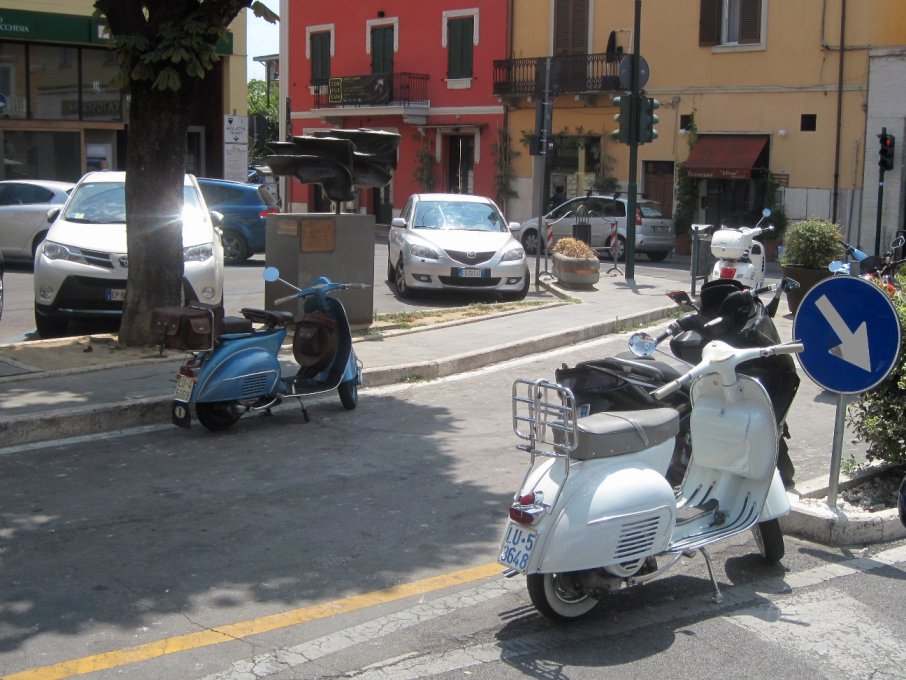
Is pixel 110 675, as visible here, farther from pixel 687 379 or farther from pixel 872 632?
pixel 872 632

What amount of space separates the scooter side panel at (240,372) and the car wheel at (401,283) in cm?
808

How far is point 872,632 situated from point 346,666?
231 cm

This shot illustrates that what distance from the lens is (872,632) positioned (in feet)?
16.4

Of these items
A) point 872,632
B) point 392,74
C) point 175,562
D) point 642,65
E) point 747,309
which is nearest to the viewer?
point 872,632

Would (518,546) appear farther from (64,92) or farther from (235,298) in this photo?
(64,92)

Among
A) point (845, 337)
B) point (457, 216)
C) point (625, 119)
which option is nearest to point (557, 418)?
point (845, 337)

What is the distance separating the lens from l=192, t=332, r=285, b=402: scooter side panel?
7984 millimetres

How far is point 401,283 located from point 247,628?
12004mm

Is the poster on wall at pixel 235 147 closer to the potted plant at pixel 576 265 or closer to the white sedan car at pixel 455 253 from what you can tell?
the white sedan car at pixel 455 253

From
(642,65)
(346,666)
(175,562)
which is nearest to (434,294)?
(642,65)

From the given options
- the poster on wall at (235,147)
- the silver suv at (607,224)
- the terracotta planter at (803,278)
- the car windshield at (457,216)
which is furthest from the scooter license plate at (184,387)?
the silver suv at (607,224)

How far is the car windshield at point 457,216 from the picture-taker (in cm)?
1738

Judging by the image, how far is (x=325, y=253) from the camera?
1253cm

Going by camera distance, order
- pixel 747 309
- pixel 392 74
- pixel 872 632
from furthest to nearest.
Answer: pixel 392 74
pixel 747 309
pixel 872 632
